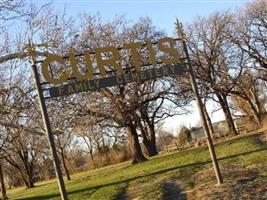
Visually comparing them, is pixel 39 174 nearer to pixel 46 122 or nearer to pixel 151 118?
pixel 151 118

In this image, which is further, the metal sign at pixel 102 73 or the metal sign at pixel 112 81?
the metal sign at pixel 112 81

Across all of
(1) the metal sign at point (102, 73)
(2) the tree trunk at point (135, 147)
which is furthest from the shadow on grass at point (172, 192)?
(2) the tree trunk at point (135, 147)

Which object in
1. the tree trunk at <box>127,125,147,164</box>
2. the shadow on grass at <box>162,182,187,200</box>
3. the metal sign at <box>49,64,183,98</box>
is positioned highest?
the metal sign at <box>49,64,183,98</box>

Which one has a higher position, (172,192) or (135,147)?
(135,147)

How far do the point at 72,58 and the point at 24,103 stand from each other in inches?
262

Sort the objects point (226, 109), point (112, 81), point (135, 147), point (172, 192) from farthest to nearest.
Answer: point (226, 109) → point (135, 147) → point (172, 192) → point (112, 81)

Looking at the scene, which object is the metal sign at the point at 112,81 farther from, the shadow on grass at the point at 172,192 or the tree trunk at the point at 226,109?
the tree trunk at the point at 226,109

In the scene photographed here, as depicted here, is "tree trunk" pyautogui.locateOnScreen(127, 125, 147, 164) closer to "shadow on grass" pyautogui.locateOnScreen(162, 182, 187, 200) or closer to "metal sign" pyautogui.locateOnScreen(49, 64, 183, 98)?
"shadow on grass" pyautogui.locateOnScreen(162, 182, 187, 200)

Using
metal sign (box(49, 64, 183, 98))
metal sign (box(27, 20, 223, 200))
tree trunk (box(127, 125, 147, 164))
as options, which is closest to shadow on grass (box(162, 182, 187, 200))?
metal sign (box(27, 20, 223, 200))

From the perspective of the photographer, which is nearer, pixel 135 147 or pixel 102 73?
pixel 102 73

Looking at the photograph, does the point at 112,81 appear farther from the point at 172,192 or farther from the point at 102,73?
the point at 172,192

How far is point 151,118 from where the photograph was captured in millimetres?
40094

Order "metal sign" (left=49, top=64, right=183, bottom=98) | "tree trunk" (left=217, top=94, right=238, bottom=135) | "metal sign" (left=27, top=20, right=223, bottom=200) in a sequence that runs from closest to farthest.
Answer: "metal sign" (left=27, top=20, right=223, bottom=200) < "metal sign" (left=49, top=64, right=183, bottom=98) < "tree trunk" (left=217, top=94, right=238, bottom=135)

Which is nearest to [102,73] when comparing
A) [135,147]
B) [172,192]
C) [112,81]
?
[112,81]
